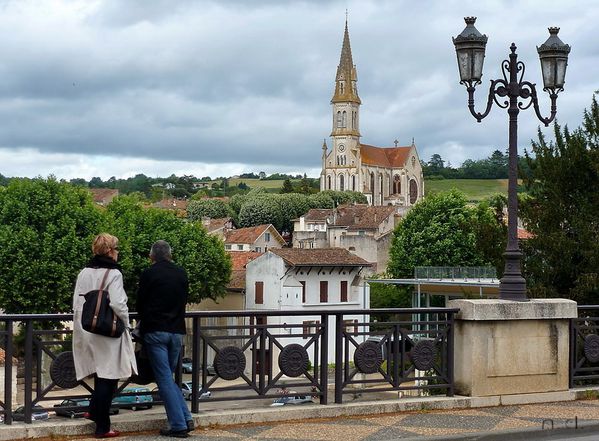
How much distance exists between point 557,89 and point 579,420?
526 centimetres

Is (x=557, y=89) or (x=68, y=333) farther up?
(x=557, y=89)

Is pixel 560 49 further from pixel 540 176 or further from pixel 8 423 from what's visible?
pixel 540 176

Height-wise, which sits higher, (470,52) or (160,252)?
(470,52)

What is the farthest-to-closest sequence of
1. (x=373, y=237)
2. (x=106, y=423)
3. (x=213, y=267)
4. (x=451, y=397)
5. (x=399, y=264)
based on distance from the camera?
(x=373, y=237), (x=399, y=264), (x=213, y=267), (x=451, y=397), (x=106, y=423)

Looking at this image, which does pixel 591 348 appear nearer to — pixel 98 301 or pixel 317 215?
pixel 98 301

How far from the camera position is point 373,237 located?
351ft

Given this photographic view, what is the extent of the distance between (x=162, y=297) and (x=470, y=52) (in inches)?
243

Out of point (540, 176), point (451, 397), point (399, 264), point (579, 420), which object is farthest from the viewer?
point (399, 264)

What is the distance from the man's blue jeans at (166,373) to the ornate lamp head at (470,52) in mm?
6138

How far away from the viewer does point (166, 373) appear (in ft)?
29.8

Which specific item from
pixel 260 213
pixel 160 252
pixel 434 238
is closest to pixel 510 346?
pixel 160 252

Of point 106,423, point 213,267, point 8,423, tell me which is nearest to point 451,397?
point 106,423

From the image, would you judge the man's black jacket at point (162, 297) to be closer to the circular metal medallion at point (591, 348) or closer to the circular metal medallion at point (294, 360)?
the circular metal medallion at point (294, 360)

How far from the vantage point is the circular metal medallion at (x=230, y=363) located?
393 inches
